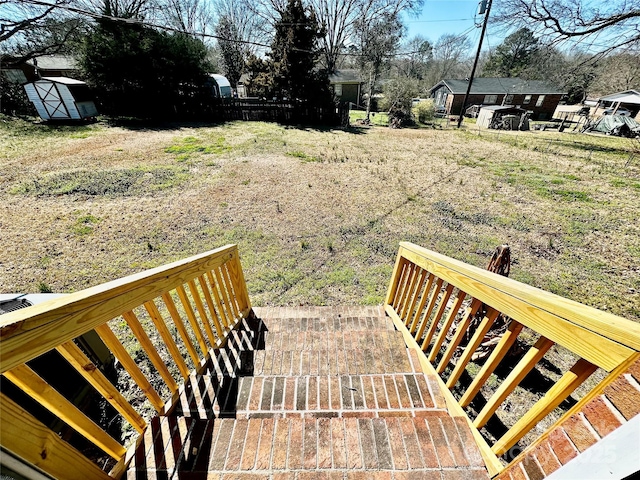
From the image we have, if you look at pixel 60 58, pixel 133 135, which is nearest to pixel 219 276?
pixel 133 135

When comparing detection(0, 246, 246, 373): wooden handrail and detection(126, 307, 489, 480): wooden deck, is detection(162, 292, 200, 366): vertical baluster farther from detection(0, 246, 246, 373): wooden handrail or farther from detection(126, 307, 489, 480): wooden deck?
detection(126, 307, 489, 480): wooden deck

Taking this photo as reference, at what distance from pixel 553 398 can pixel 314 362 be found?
1.63m

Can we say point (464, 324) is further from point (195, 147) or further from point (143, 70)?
point (143, 70)

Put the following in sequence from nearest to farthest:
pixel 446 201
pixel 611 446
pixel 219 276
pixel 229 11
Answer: pixel 611 446 < pixel 219 276 < pixel 446 201 < pixel 229 11

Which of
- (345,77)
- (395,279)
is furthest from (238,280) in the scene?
(345,77)

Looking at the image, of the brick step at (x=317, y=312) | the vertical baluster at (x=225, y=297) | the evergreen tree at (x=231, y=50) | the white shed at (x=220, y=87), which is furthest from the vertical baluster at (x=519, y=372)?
the evergreen tree at (x=231, y=50)

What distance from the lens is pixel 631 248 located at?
194 inches

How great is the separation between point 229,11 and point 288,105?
24.7 meters

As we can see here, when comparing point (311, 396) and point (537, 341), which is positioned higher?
point (537, 341)

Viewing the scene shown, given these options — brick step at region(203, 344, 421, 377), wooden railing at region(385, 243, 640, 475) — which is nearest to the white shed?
brick step at region(203, 344, 421, 377)

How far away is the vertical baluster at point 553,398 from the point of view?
0.94 metres

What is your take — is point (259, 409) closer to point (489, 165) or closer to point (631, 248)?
point (631, 248)

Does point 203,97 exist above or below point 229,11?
below

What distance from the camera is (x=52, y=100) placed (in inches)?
513
